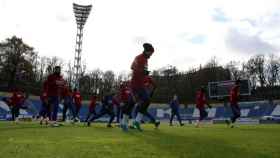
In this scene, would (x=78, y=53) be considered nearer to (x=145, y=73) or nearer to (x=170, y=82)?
(x=170, y=82)

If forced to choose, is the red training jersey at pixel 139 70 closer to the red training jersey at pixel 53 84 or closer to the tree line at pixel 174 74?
the red training jersey at pixel 53 84

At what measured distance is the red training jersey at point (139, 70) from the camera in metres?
12.3

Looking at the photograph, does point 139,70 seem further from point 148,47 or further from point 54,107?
point 54,107

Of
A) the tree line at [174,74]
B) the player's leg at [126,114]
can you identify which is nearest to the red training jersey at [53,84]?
the player's leg at [126,114]

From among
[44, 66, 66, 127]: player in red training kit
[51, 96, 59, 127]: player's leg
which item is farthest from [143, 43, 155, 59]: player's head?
[51, 96, 59, 127]: player's leg

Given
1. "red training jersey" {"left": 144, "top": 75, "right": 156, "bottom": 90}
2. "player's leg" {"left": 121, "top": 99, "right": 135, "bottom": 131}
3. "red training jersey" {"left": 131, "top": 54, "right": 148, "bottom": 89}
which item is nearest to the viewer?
"red training jersey" {"left": 131, "top": 54, "right": 148, "bottom": 89}

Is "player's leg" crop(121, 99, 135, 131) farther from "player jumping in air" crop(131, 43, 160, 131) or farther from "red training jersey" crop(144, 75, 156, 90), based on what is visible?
"red training jersey" crop(144, 75, 156, 90)

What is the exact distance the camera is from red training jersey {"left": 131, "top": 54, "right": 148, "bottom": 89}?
1226 centimetres

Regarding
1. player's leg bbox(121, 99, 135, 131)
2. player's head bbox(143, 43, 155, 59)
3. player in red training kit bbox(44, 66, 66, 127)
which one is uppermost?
player's head bbox(143, 43, 155, 59)

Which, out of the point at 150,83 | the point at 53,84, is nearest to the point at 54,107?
the point at 53,84

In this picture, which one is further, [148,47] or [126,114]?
[126,114]

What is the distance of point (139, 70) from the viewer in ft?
40.2

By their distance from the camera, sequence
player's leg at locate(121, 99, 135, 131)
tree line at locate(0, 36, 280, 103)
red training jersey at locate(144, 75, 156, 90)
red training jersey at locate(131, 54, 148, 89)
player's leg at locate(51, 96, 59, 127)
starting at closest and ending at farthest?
1. red training jersey at locate(131, 54, 148, 89)
2. player's leg at locate(121, 99, 135, 131)
3. red training jersey at locate(144, 75, 156, 90)
4. player's leg at locate(51, 96, 59, 127)
5. tree line at locate(0, 36, 280, 103)

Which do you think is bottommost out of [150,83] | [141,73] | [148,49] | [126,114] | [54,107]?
[126,114]
